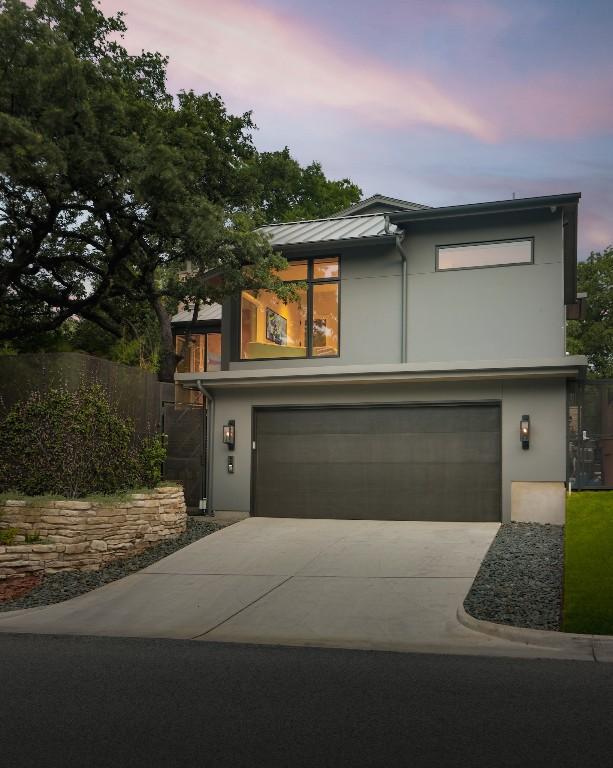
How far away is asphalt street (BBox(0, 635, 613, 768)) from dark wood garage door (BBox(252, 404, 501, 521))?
8.47m

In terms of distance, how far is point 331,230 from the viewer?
59.9 ft

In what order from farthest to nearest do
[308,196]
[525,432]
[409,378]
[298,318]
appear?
1. [308,196]
2. [298,318]
3. [409,378]
4. [525,432]

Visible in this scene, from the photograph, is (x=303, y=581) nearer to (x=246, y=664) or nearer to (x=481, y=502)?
(x=246, y=664)

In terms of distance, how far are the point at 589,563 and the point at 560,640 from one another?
3.39 meters

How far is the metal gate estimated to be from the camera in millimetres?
16969

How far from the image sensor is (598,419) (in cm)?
1530

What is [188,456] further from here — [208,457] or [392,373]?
[392,373]

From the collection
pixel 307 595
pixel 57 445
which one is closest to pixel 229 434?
pixel 57 445

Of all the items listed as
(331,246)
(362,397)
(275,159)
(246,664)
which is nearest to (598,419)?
(362,397)

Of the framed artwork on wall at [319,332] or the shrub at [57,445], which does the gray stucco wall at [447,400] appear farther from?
the shrub at [57,445]

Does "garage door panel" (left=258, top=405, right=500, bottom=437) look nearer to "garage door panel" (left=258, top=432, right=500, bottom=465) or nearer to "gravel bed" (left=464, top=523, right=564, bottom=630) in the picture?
"garage door panel" (left=258, top=432, right=500, bottom=465)

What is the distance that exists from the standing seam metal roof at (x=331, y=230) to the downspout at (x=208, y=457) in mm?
3811

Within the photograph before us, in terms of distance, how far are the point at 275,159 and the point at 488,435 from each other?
17.5m

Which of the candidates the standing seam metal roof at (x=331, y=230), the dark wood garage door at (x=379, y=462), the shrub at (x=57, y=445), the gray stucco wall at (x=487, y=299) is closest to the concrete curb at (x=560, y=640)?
the shrub at (x=57, y=445)
